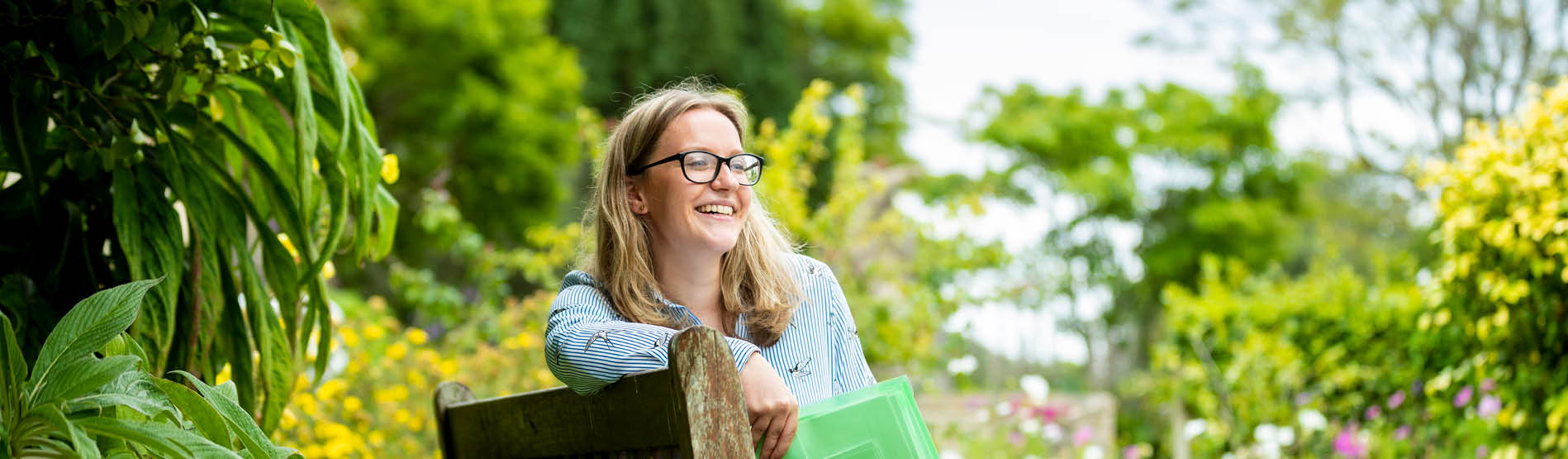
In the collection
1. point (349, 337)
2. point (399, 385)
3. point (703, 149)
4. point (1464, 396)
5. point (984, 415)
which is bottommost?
point (399, 385)

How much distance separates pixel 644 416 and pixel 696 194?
41 cm

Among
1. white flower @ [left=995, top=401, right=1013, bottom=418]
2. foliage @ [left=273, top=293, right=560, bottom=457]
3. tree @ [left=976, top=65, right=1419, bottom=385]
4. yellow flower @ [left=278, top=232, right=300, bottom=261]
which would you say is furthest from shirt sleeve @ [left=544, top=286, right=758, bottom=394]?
tree @ [left=976, top=65, right=1419, bottom=385]

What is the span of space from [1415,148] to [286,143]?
14135 millimetres

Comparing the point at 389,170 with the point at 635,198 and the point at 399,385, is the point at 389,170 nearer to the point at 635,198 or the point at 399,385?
the point at 635,198

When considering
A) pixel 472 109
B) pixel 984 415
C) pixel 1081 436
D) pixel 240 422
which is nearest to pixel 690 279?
pixel 240 422

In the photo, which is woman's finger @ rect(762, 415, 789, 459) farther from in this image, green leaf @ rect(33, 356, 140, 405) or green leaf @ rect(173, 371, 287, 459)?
green leaf @ rect(33, 356, 140, 405)

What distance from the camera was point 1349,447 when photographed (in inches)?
209

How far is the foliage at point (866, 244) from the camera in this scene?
5.67 meters

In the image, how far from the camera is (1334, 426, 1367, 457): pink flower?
209 inches

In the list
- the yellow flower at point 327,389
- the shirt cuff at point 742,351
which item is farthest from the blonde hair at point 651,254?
the yellow flower at point 327,389

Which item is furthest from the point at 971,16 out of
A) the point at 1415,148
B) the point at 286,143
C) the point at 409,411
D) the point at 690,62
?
the point at 286,143

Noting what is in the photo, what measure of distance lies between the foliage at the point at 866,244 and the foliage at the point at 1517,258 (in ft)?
8.03

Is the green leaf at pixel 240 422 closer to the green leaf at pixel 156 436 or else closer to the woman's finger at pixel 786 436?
the green leaf at pixel 156 436

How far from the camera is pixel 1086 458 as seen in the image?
467 centimetres
